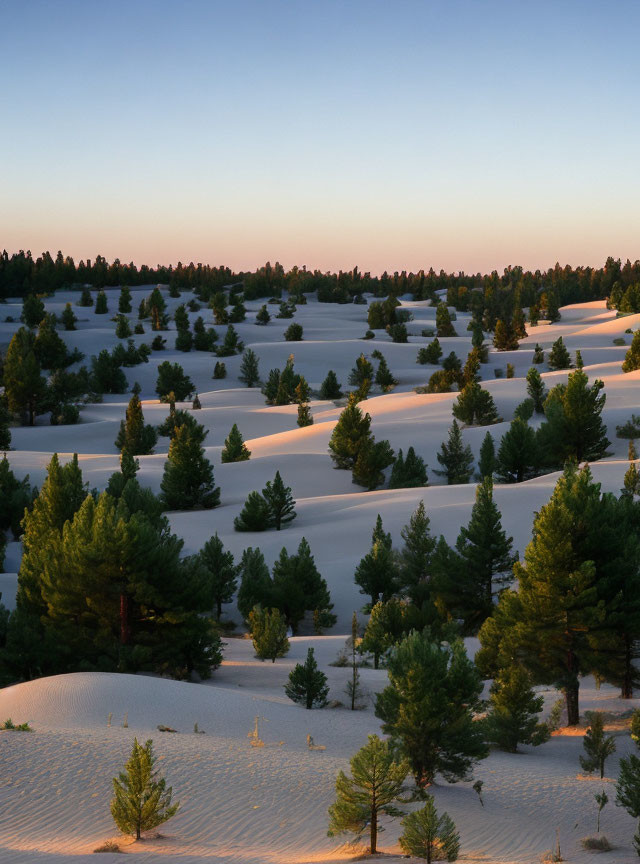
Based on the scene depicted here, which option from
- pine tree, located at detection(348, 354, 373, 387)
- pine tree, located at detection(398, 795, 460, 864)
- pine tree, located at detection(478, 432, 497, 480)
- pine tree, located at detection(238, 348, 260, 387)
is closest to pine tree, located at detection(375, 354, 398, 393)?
pine tree, located at detection(348, 354, 373, 387)

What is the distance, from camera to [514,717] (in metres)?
16.0

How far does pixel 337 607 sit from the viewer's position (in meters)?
30.9

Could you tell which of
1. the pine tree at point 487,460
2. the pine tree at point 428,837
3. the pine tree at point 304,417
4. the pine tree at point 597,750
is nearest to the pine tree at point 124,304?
the pine tree at point 304,417

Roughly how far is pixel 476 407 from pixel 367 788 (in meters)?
44.9

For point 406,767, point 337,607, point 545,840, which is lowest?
point 337,607

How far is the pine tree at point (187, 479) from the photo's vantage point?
4166cm

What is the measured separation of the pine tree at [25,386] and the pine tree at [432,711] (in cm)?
5828

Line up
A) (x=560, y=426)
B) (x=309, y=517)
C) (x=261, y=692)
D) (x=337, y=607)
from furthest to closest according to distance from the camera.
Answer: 1. (x=560, y=426)
2. (x=309, y=517)
3. (x=337, y=607)
4. (x=261, y=692)

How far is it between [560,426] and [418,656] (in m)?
31.6

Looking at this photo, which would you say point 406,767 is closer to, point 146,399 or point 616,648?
point 616,648

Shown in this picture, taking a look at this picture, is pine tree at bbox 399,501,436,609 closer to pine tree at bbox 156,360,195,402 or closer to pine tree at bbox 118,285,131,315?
pine tree at bbox 156,360,195,402

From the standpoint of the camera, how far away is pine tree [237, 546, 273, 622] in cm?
2856

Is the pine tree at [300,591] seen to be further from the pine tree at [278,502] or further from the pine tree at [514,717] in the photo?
the pine tree at [514,717]

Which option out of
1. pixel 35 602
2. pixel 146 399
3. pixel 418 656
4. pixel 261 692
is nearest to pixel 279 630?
pixel 261 692
